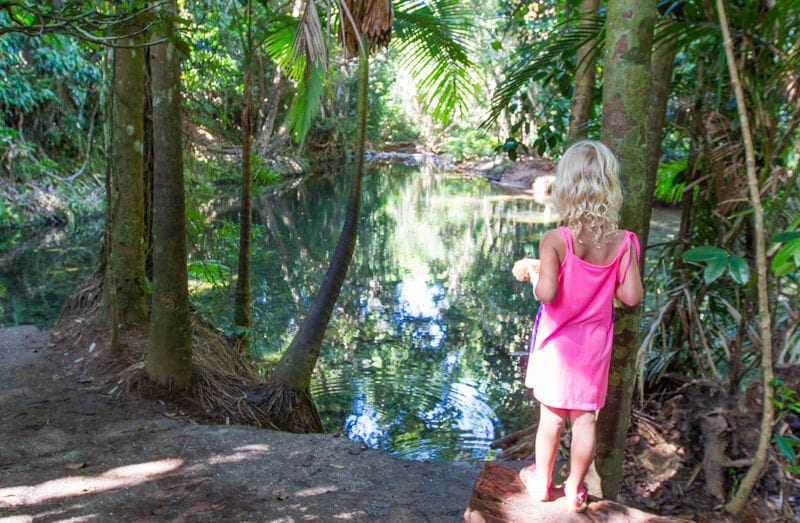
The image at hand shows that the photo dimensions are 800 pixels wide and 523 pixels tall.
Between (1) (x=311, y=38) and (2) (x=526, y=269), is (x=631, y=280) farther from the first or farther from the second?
(1) (x=311, y=38)

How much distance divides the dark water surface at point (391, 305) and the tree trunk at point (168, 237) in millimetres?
1899

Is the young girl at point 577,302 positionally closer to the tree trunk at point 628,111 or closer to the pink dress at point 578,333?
the pink dress at point 578,333

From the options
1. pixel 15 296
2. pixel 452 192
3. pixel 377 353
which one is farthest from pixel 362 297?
pixel 452 192

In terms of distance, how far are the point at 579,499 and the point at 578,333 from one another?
634mm

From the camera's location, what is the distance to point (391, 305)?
33.6ft

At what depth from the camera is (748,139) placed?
2748 millimetres

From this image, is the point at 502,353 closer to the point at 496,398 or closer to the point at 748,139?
the point at 496,398

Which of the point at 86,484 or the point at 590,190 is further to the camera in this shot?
the point at 86,484

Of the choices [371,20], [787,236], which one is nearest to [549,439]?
[787,236]

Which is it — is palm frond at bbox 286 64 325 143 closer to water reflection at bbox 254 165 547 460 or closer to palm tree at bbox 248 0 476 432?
palm tree at bbox 248 0 476 432

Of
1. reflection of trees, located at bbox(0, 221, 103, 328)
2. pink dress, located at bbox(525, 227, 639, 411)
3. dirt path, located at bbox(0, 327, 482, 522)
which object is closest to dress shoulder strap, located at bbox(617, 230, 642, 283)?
pink dress, located at bbox(525, 227, 639, 411)

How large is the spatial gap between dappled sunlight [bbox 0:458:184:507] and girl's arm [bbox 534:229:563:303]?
2.59m

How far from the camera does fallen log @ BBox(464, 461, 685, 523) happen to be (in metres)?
2.50

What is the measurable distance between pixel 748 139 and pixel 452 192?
22.5 meters
